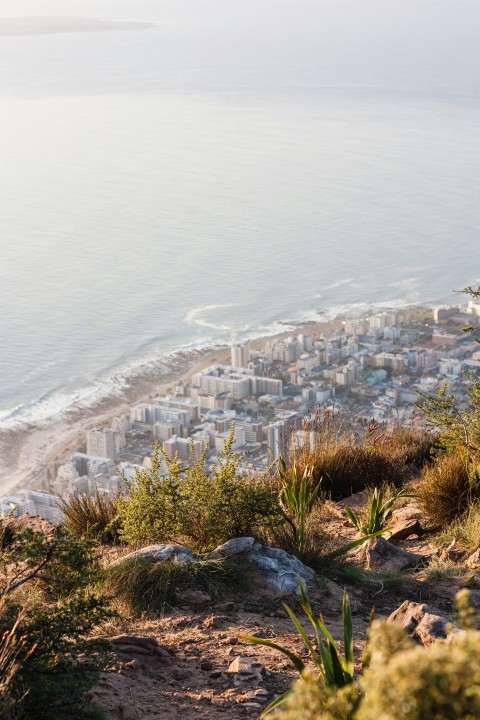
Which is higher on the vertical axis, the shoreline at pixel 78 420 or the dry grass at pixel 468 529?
the dry grass at pixel 468 529

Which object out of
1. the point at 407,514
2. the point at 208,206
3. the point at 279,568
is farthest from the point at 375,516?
the point at 208,206

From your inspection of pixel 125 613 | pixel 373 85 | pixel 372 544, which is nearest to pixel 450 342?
pixel 372 544

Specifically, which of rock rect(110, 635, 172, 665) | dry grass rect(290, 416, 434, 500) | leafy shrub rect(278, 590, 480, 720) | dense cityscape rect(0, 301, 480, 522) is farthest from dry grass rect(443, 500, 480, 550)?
dense cityscape rect(0, 301, 480, 522)

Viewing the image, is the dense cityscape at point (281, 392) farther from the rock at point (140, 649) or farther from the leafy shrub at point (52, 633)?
the leafy shrub at point (52, 633)

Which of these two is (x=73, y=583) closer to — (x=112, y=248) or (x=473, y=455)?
(x=473, y=455)

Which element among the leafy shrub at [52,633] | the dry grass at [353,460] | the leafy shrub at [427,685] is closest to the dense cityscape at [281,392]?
the dry grass at [353,460]

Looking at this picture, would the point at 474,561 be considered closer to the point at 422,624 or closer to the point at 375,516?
the point at 375,516
